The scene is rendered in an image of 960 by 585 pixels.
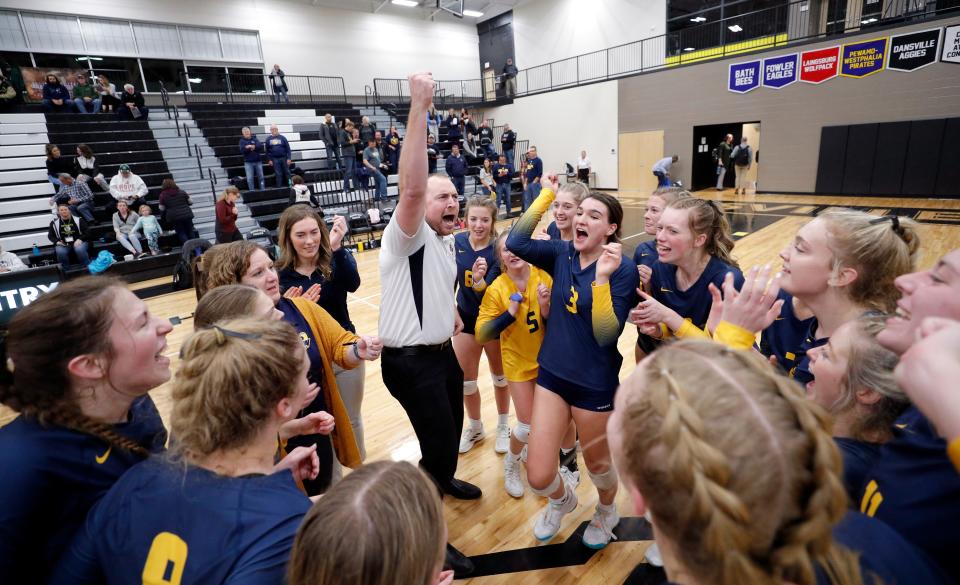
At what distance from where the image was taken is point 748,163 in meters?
15.1

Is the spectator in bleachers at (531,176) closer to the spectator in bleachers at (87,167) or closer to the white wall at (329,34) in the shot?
the spectator in bleachers at (87,167)

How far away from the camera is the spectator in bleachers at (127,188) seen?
400 inches

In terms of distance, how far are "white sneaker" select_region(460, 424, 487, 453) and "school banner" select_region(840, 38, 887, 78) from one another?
15.2m

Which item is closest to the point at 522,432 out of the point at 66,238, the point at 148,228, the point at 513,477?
the point at 513,477

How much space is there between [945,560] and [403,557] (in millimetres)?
1091

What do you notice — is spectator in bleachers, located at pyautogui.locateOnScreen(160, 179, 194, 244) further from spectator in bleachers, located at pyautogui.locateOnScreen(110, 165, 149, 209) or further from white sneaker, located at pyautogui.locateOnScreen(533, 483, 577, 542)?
white sneaker, located at pyautogui.locateOnScreen(533, 483, 577, 542)

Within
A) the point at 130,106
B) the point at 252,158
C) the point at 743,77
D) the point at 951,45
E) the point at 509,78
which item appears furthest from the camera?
the point at 509,78

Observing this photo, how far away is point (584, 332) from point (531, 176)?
12277mm

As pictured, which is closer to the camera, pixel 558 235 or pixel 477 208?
pixel 477 208

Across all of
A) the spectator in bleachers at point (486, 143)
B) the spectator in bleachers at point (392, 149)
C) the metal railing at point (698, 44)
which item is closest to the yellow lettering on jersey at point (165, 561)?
the spectator in bleachers at point (392, 149)

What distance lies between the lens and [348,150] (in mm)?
13719

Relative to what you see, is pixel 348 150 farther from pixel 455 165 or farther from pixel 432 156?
pixel 455 165

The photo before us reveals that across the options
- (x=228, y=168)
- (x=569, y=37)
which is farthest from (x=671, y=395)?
(x=569, y=37)

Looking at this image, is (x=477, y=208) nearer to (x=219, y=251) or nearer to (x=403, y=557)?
(x=219, y=251)
